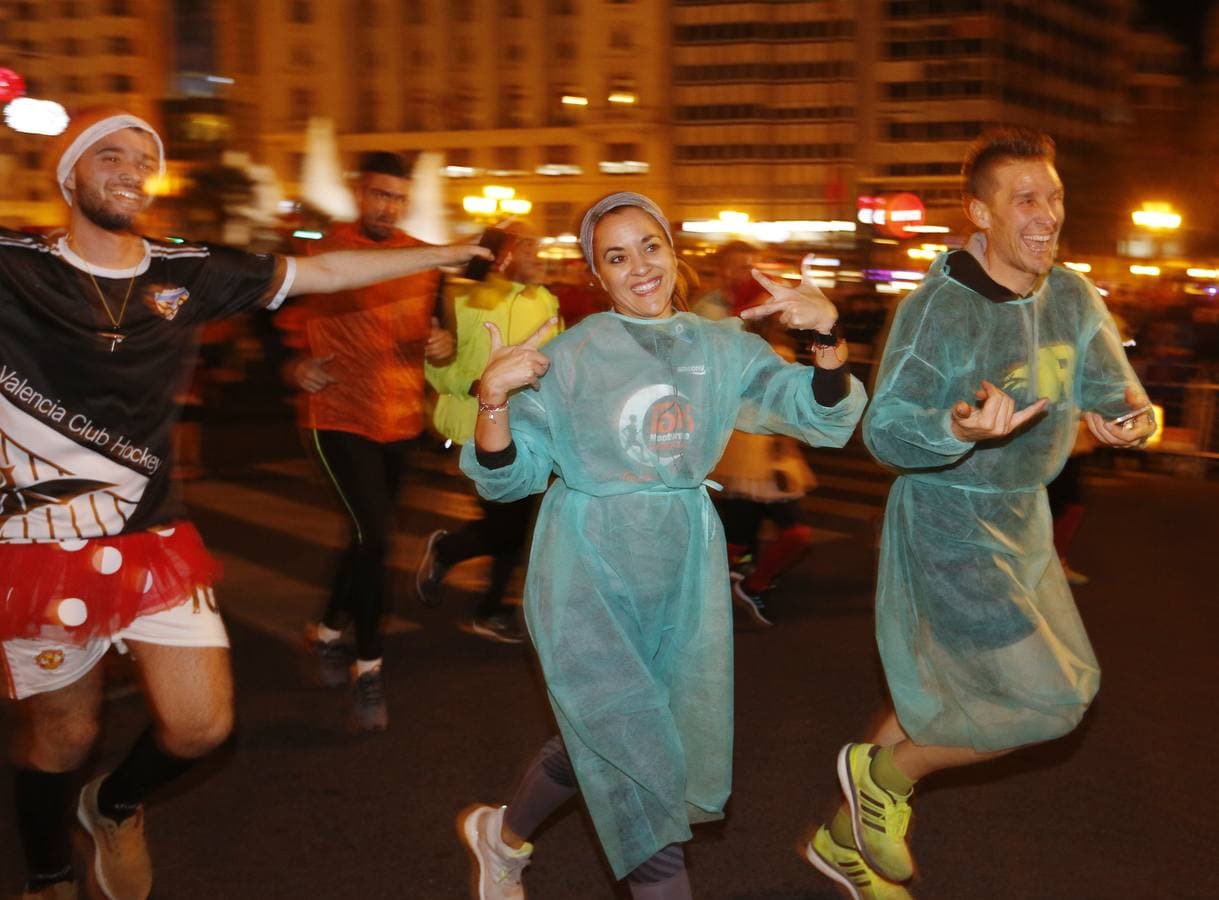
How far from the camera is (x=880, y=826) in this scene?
3.70m

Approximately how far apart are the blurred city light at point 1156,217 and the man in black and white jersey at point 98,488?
108ft

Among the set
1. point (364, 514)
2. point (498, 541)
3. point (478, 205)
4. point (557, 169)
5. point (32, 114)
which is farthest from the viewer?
point (557, 169)

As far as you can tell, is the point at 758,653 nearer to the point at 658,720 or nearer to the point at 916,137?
the point at 658,720

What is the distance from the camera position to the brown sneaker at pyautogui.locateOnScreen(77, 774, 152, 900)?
3.56 meters

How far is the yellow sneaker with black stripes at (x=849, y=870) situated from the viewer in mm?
3703

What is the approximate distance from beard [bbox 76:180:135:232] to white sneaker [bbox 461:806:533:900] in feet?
6.06

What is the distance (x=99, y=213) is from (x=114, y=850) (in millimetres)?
1710

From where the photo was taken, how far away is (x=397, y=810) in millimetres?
4332

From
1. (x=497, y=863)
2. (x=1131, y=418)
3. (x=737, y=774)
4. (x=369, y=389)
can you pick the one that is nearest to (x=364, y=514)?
(x=369, y=389)

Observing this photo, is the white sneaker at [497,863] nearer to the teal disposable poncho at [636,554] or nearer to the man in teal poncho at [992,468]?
the teal disposable poncho at [636,554]

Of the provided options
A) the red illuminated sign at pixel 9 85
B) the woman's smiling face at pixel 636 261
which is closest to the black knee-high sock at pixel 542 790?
the woman's smiling face at pixel 636 261

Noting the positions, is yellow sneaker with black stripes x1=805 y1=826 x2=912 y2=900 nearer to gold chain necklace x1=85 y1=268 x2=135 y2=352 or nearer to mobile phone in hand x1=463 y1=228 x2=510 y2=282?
mobile phone in hand x1=463 y1=228 x2=510 y2=282

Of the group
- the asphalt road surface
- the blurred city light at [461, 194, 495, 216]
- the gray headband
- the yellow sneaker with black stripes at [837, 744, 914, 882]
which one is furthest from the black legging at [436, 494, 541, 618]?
the blurred city light at [461, 194, 495, 216]

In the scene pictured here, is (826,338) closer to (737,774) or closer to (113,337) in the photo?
(113,337)
